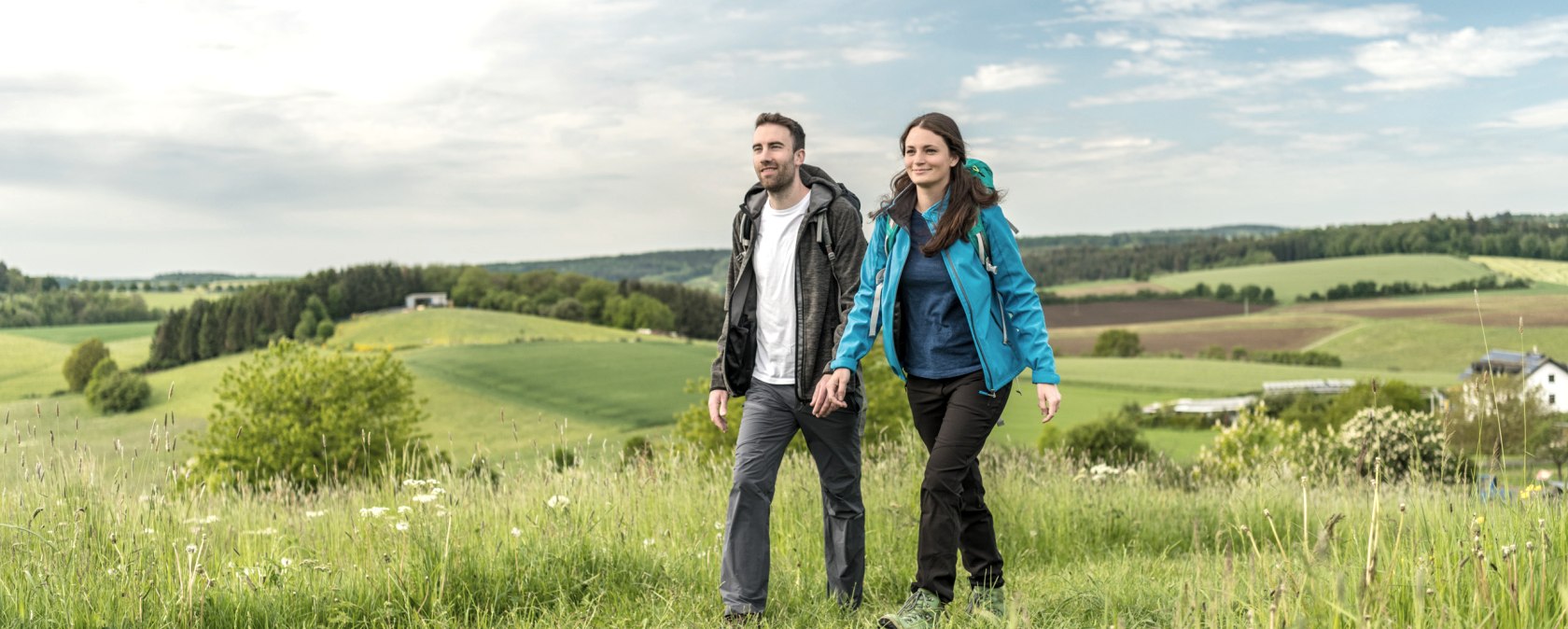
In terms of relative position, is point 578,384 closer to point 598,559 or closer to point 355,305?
point 355,305

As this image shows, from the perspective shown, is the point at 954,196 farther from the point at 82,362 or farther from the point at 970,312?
the point at 82,362

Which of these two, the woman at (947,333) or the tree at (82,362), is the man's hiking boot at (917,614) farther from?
the tree at (82,362)

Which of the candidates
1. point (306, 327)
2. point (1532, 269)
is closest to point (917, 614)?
point (1532, 269)

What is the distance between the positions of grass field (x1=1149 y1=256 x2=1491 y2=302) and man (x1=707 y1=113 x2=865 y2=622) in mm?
107641

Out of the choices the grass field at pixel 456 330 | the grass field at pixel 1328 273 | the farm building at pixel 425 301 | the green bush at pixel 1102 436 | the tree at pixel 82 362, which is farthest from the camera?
the farm building at pixel 425 301

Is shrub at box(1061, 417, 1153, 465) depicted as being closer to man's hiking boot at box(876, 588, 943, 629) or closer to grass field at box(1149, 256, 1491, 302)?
man's hiking boot at box(876, 588, 943, 629)

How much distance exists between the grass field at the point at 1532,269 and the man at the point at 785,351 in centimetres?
10403

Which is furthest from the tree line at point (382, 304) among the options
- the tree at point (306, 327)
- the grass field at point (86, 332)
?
the grass field at point (86, 332)

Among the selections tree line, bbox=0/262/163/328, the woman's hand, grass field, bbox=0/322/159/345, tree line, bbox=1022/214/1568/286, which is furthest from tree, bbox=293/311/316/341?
the woman's hand

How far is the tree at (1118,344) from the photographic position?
85.8 metres

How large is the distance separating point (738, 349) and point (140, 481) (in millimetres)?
3028

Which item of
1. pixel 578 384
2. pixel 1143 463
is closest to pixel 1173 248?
pixel 578 384

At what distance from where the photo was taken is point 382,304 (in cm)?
11919

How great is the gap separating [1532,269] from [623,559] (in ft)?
355
